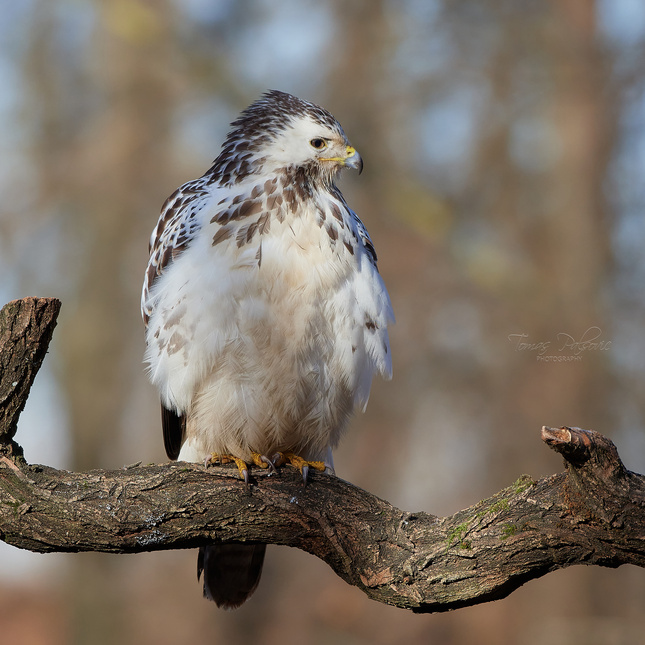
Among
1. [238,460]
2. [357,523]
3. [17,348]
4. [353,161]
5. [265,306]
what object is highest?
[353,161]

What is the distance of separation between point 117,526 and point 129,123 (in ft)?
23.0

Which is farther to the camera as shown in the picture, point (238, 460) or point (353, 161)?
point (353, 161)

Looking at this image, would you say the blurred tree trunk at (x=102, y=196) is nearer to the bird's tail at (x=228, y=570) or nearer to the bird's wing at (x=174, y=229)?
the bird's tail at (x=228, y=570)

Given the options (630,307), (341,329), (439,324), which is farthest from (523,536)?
(439,324)

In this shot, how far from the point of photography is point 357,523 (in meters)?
3.44

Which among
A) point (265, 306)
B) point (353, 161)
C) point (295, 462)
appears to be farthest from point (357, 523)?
point (353, 161)

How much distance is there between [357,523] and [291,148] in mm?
1901

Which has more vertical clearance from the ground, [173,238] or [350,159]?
[350,159]

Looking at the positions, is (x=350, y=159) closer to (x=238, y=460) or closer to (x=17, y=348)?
(x=238, y=460)

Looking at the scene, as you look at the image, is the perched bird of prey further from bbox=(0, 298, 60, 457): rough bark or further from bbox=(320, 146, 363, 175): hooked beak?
bbox=(0, 298, 60, 457): rough bark

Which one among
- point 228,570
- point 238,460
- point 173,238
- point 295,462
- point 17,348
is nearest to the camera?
point 17,348

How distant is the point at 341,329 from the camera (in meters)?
4.09

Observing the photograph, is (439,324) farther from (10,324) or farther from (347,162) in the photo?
(10,324)

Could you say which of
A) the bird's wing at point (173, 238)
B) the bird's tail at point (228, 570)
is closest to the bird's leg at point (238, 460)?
the bird's wing at point (173, 238)
